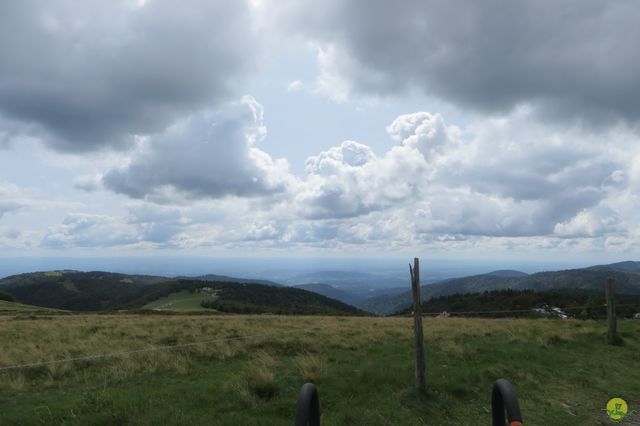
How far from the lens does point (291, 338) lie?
702 inches

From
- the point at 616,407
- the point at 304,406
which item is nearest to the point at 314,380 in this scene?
the point at 304,406

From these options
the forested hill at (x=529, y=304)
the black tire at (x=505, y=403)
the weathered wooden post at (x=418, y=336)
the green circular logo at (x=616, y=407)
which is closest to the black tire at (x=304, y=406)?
Result: the black tire at (x=505, y=403)

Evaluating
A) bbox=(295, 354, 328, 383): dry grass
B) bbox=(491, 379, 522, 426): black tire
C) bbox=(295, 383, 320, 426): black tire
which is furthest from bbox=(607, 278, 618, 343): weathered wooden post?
bbox=(295, 383, 320, 426): black tire

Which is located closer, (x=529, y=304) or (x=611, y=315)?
(x=611, y=315)

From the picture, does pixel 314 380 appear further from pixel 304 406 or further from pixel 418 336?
pixel 304 406

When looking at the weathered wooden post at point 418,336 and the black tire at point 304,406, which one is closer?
the black tire at point 304,406

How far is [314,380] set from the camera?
10844 millimetres

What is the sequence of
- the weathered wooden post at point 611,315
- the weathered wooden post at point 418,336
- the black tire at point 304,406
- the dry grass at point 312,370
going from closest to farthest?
the black tire at point 304,406
the weathered wooden post at point 418,336
the dry grass at point 312,370
the weathered wooden post at point 611,315

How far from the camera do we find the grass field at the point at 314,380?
8.68 meters

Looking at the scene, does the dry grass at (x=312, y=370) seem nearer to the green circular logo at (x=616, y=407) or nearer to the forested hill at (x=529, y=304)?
the green circular logo at (x=616, y=407)

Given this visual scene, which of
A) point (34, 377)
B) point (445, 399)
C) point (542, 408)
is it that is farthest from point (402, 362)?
point (34, 377)

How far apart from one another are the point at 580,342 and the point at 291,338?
1322cm

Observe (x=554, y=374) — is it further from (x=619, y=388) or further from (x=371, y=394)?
(x=371, y=394)

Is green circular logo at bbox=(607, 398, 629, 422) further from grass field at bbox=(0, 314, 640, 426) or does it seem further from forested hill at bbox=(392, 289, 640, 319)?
forested hill at bbox=(392, 289, 640, 319)
